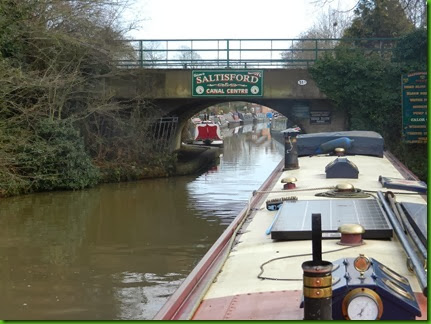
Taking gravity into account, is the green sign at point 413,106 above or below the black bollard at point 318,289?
above

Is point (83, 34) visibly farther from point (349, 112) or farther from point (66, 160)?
point (349, 112)

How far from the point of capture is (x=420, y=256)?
3746 millimetres

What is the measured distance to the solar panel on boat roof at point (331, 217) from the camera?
4.45 m

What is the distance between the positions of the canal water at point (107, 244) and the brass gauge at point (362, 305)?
154 inches

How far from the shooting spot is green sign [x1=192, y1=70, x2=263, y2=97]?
68.1 ft

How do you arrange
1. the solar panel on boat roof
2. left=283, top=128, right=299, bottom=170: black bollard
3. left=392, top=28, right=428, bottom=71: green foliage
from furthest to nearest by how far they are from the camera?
left=392, top=28, right=428, bottom=71: green foliage < left=283, top=128, right=299, bottom=170: black bollard < the solar panel on boat roof

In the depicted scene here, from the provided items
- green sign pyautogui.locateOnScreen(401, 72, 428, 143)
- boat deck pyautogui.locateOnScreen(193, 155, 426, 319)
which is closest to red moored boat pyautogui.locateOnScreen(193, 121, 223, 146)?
green sign pyautogui.locateOnScreen(401, 72, 428, 143)

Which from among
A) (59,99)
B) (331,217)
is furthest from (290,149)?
(59,99)

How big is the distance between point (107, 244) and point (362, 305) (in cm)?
889

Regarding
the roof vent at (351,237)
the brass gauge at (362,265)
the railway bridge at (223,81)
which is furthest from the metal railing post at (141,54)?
the brass gauge at (362,265)

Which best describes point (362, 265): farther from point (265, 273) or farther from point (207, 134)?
point (207, 134)

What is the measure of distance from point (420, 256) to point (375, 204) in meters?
1.47

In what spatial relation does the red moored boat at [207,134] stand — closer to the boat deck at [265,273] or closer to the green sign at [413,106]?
the green sign at [413,106]

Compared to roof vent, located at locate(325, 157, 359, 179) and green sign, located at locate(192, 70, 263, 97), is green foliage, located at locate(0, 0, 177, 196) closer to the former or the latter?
green sign, located at locate(192, 70, 263, 97)
